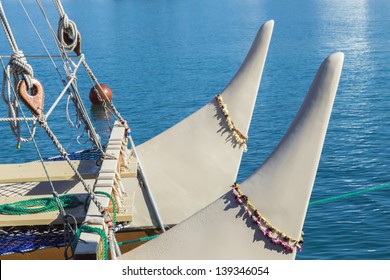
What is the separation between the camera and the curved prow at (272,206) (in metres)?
9.38

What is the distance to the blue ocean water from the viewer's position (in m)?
19.2

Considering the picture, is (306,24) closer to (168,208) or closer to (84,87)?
(84,87)

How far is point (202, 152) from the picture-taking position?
13695mm

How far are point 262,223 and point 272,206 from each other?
0.84ft

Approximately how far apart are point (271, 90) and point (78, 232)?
29774 millimetres

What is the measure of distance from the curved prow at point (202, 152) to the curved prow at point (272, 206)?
3613mm

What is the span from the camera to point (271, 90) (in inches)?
1511

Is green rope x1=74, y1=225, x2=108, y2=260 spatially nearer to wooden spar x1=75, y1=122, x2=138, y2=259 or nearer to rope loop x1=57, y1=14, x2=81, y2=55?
wooden spar x1=75, y1=122, x2=138, y2=259

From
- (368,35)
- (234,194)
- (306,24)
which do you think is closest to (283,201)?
(234,194)

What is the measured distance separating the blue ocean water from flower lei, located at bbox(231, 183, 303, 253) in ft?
23.7

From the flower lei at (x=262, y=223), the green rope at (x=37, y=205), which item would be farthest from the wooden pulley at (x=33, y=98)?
the flower lei at (x=262, y=223)

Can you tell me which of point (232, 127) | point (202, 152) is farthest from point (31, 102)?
point (232, 127)

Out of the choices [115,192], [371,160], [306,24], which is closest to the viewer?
[115,192]

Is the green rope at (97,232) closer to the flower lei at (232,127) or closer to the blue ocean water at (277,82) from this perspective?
the flower lei at (232,127)
